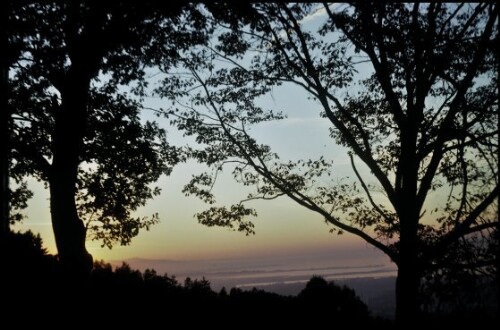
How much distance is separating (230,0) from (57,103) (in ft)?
20.8

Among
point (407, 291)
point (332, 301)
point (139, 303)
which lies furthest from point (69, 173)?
point (332, 301)

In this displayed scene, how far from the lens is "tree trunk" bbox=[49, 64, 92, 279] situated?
12.1 metres

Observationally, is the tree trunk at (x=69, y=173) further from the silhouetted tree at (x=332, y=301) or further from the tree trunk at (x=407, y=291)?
the tree trunk at (x=407, y=291)

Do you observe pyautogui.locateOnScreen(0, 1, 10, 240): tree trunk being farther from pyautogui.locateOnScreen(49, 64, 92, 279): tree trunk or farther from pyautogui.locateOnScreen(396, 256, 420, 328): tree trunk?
pyautogui.locateOnScreen(396, 256, 420, 328): tree trunk

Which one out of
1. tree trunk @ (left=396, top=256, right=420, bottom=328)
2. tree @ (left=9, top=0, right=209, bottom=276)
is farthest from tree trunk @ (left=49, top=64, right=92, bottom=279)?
tree trunk @ (left=396, top=256, right=420, bottom=328)

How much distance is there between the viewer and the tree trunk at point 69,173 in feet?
39.7

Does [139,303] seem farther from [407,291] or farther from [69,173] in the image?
[407,291]

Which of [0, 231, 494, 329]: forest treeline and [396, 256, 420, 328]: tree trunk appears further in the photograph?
[396, 256, 420, 328]: tree trunk

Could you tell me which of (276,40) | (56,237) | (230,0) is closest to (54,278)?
(56,237)

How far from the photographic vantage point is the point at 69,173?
1217 centimetres

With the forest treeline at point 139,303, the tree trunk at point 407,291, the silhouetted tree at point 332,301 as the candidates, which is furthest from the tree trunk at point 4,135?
the tree trunk at point 407,291

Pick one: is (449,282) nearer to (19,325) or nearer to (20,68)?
(19,325)

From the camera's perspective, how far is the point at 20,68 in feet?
49.0

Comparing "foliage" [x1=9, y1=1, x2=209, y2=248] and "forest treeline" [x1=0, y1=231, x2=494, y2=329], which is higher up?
"foliage" [x1=9, y1=1, x2=209, y2=248]
